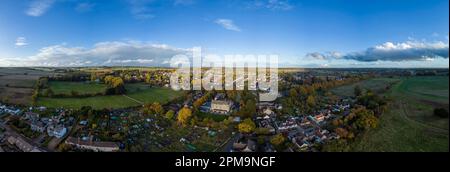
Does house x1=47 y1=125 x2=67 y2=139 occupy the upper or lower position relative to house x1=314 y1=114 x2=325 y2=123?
lower

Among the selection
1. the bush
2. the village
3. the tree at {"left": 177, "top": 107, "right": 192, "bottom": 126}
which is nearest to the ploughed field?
the village

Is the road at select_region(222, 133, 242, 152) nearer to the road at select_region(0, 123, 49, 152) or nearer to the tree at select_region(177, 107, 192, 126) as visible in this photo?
the tree at select_region(177, 107, 192, 126)

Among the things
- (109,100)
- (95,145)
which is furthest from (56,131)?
(109,100)

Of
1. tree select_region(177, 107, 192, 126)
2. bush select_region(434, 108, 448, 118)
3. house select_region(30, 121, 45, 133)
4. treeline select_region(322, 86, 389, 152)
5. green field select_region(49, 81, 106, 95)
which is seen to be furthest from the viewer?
green field select_region(49, 81, 106, 95)

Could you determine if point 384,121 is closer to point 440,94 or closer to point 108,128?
point 440,94

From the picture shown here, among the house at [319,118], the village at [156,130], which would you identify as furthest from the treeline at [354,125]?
the house at [319,118]

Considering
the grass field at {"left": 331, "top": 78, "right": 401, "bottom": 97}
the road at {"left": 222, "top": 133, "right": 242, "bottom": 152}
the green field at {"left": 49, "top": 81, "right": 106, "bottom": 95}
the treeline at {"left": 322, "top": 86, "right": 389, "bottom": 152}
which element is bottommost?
the road at {"left": 222, "top": 133, "right": 242, "bottom": 152}
